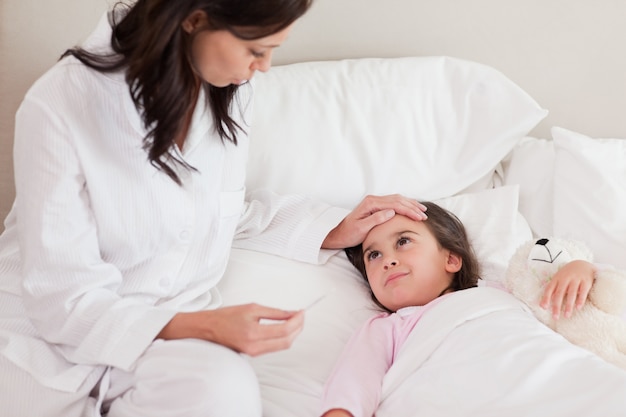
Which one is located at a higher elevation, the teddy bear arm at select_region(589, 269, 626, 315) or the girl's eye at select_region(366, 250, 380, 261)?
the teddy bear arm at select_region(589, 269, 626, 315)

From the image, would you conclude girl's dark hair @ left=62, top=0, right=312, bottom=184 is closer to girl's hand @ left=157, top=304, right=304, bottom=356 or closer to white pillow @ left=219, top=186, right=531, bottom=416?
girl's hand @ left=157, top=304, right=304, bottom=356

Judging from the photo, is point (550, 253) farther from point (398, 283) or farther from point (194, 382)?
point (194, 382)

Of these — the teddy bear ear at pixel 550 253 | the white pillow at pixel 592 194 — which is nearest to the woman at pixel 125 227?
the teddy bear ear at pixel 550 253

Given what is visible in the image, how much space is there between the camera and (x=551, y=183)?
1.78 m

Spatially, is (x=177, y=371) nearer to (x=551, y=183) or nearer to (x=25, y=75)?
(x=25, y=75)

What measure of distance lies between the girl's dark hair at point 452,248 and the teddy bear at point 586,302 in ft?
0.41

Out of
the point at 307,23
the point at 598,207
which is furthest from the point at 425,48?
the point at 598,207

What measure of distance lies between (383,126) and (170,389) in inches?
34.6

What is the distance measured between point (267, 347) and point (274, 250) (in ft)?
1.59

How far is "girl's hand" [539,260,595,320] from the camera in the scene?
51.1 inches

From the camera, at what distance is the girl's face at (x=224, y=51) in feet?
3.40

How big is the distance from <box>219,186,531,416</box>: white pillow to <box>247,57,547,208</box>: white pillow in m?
0.11

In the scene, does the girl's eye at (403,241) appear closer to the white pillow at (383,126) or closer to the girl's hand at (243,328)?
the white pillow at (383,126)

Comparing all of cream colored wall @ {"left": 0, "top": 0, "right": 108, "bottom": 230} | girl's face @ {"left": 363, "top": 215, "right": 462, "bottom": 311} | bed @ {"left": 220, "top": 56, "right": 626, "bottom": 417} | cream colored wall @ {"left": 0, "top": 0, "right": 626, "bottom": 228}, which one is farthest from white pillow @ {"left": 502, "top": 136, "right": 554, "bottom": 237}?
cream colored wall @ {"left": 0, "top": 0, "right": 108, "bottom": 230}
